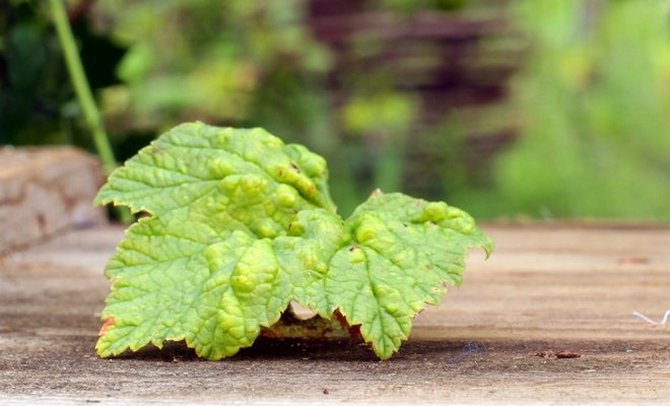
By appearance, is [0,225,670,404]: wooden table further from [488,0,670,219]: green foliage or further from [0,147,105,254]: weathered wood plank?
[488,0,670,219]: green foliage

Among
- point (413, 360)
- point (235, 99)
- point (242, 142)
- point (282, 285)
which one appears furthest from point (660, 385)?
point (235, 99)

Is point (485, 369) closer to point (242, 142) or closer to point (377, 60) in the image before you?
point (242, 142)

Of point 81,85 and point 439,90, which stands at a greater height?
point 439,90

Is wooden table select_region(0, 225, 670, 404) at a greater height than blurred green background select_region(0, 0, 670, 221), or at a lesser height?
lesser

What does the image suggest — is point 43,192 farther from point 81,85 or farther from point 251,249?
point 251,249

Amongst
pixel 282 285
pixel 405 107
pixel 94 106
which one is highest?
pixel 405 107

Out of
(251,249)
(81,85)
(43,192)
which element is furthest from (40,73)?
(251,249)

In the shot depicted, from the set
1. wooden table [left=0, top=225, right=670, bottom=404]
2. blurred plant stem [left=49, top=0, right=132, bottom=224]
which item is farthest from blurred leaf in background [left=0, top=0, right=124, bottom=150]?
wooden table [left=0, top=225, right=670, bottom=404]
